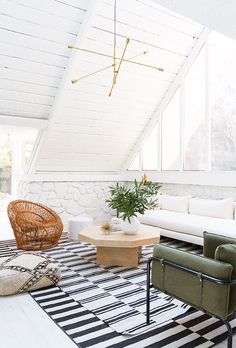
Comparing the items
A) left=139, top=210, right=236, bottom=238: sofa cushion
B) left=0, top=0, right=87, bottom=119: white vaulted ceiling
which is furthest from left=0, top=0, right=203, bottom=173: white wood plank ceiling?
left=139, top=210, right=236, bottom=238: sofa cushion

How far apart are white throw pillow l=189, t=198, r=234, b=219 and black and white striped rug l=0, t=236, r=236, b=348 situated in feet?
5.64

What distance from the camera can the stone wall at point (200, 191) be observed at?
195 inches

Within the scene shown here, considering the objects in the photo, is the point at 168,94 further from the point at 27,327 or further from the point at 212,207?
the point at 27,327

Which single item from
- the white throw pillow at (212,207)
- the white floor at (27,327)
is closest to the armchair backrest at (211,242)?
the white floor at (27,327)

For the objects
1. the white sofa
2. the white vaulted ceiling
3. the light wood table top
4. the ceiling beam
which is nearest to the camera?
the light wood table top

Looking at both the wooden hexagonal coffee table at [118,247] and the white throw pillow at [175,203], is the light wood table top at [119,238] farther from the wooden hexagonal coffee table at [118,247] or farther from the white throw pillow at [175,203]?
the white throw pillow at [175,203]

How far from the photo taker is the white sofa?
13.7ft

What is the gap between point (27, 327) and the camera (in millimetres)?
2279

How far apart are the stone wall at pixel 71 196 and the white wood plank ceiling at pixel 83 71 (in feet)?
1.12

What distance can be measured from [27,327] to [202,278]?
1.30 metres

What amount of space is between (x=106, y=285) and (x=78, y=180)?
3322 millimetres

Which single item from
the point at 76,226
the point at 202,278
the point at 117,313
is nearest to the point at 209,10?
the point at 202,278

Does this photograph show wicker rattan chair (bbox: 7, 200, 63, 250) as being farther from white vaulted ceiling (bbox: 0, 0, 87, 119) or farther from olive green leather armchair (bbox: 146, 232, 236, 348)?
olive green leather armchair (bbox: 146, 232, 236, 348)

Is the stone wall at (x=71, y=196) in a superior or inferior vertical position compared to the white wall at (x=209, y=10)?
inferior
